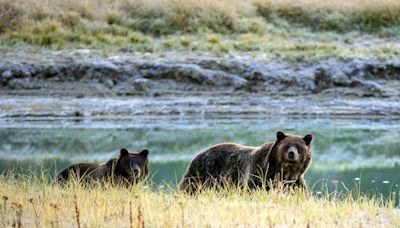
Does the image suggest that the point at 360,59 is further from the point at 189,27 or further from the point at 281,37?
the point at 189,27

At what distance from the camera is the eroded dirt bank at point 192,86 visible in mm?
23141

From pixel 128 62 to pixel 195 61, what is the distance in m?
1.75

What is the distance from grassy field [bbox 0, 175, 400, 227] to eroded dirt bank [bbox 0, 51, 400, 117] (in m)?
13.4

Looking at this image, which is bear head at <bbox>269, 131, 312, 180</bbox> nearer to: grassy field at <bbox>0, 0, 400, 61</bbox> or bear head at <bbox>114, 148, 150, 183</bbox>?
bear head at <bbox>114, 148, 150, 183</bbox>

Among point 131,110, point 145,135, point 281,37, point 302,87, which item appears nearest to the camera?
point 145,135

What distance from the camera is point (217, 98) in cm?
2394

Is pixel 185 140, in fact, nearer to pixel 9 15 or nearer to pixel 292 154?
pixel 292 154

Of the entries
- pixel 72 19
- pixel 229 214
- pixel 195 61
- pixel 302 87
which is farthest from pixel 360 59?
pixel 229 214

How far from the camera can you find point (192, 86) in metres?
24.7

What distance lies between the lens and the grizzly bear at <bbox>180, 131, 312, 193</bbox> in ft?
34.4

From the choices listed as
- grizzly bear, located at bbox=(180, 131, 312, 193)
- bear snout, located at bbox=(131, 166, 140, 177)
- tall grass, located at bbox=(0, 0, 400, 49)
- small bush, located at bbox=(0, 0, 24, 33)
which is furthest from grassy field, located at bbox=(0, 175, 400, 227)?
small bush, located at bbox=(0, 0, 24, 33)

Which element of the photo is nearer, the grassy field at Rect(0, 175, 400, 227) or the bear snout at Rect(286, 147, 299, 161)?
the grassy field at Rect(0, 175, 400, 227)

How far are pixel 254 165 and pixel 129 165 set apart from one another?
1.70m

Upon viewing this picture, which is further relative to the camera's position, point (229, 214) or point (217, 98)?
point (217, 98)
